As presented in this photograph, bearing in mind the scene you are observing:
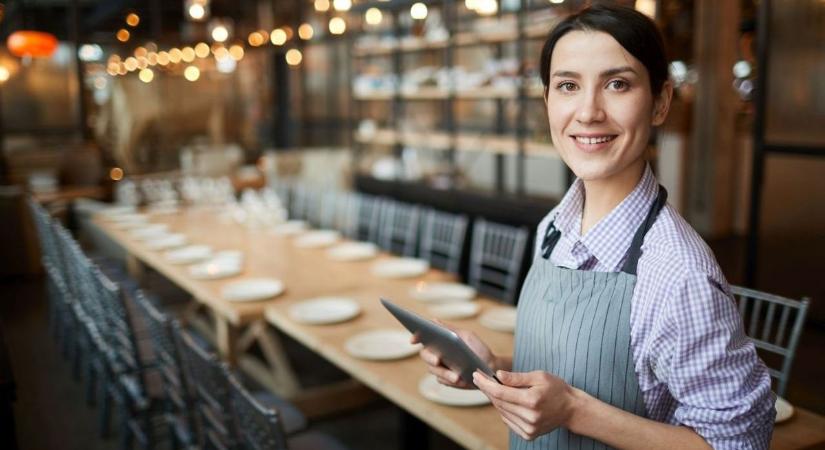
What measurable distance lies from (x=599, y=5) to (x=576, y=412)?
708mm

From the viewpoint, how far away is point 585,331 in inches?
52.8

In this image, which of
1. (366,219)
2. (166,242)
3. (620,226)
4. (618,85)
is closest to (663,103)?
(618,85)

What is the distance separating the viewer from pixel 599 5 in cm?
134

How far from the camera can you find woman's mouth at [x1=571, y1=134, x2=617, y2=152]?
4.28 ft

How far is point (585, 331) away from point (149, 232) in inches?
187

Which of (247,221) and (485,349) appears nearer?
(485,349)

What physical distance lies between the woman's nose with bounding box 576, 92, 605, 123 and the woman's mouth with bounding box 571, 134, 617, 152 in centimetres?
3

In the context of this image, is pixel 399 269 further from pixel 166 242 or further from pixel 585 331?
pixel 585 331

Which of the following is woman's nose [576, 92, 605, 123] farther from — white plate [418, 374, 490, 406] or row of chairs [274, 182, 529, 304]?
row of chairs [274, 182, 529, 304]

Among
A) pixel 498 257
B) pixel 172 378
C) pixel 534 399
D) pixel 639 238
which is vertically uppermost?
pixel 639 238

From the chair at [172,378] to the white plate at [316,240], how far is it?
1912 millimetres

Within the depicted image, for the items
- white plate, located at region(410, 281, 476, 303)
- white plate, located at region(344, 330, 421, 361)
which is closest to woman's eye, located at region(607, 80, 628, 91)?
white plate, located at region(344, 330, 421, 361)

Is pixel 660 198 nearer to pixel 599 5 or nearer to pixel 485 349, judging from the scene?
pixel 599 5

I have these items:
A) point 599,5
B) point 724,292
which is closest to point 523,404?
point 724,292
